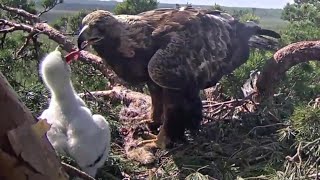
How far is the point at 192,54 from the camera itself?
3967 millimetres

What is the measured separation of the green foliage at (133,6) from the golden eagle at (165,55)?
1195 mm

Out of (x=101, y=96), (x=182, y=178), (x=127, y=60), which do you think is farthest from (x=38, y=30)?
(x=182, y=178)

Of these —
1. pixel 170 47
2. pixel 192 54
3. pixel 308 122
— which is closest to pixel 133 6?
pixel 192 54

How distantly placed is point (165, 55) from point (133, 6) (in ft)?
5.86

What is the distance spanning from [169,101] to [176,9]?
2.70 ft

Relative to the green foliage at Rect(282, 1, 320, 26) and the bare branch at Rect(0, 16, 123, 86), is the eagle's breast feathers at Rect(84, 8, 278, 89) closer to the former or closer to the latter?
the bare branch at Rect(0, 16, 123, 86)

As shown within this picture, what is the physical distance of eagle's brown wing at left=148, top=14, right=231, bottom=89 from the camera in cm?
371

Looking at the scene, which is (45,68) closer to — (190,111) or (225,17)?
(190,111)

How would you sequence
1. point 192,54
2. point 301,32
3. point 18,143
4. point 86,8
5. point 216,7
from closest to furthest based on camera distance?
point 18,143 → point 192,54 → point 301,32 → point 216,7 → point 86,8

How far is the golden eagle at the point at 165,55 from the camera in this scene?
3705 mm

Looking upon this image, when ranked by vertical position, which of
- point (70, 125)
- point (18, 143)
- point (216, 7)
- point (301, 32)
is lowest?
point (70, 125)

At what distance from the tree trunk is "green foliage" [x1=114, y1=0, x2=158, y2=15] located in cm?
438

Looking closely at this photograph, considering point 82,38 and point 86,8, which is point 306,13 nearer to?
point 86,8

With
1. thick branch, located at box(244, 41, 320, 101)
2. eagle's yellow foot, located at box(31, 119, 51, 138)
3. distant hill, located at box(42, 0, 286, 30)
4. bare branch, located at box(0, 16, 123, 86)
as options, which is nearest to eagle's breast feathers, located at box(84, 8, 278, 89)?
thick branch, located at box(244, 41, 320, 101)
